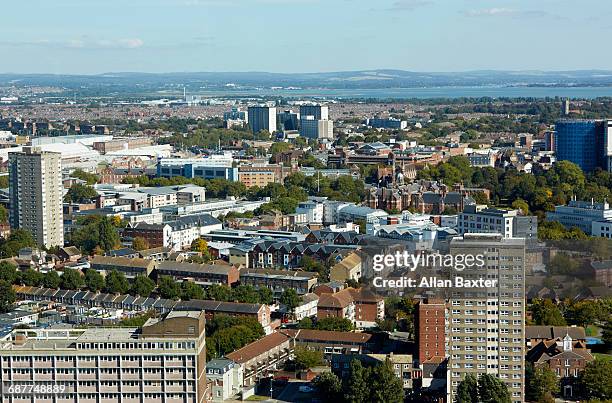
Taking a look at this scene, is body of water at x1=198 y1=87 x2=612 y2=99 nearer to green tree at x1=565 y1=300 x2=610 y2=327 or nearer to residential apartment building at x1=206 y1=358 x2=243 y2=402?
green tree at x1=565 y1=300 x2=610 y2=327

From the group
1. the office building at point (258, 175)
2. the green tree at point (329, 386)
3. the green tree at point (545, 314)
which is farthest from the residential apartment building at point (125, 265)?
the office building at point (258, 175)

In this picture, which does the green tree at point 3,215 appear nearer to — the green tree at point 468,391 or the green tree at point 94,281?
the green tree at point 94,281

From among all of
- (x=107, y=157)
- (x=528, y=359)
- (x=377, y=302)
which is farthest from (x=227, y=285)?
(x=107, y=157)

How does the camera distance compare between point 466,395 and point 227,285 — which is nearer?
point 466,395

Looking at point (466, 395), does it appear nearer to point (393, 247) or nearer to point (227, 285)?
point (393, 247)

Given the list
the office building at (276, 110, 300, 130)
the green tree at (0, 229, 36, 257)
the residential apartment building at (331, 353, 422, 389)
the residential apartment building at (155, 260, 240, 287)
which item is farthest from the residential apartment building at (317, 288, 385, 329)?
the office building at (276, 110, 300, 130)

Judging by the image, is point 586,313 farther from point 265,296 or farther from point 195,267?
point 195,267

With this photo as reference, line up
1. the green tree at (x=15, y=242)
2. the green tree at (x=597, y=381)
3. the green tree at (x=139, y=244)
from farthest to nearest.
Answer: the green tree at (x=139, y=244)
the green tree at (x=15, y=242)
the green tree at (x=597, y=381)
